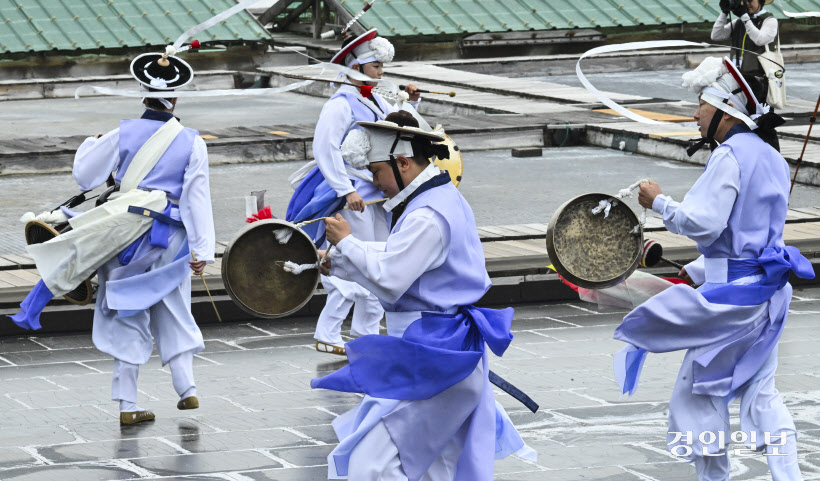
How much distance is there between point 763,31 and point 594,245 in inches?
361

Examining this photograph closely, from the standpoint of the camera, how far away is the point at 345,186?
7465mm

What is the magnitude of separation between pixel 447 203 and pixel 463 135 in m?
9.97

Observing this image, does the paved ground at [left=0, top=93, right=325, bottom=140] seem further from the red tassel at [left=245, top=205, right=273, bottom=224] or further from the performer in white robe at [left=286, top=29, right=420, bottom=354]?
the red tassel at [left=245, top=205, right=273, bottom=224]

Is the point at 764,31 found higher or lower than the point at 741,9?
lower

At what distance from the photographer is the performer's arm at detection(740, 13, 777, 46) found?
46.3ft

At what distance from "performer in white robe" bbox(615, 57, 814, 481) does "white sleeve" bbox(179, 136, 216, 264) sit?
6.92 feet

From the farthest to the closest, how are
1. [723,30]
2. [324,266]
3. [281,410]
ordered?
1. [723,30]
2. [281,410]
3. [324,266]

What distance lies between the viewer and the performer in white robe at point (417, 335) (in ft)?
15.0

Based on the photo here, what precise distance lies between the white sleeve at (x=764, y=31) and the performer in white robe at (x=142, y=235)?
28.5 ft

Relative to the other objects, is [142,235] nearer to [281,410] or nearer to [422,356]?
[281,410]

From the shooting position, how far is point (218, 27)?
21641mm

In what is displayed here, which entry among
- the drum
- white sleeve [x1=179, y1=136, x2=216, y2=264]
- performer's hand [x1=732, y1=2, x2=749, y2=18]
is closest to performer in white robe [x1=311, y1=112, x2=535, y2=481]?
white sleeve [x1=179, y1=136, x2=216, y2=264]

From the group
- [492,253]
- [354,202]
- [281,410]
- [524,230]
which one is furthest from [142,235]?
[524,230]

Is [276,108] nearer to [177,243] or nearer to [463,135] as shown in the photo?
[463,135]
